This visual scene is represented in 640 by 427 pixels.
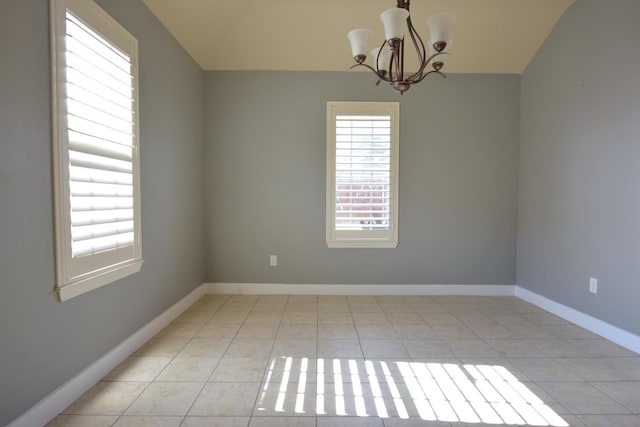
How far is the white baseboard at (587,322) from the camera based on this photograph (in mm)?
2410

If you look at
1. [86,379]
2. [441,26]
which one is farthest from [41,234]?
[441,26]

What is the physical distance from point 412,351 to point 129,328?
2.09 meters

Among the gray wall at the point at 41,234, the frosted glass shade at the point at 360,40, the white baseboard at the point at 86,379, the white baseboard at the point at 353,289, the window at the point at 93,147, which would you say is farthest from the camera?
the white baseboard at the point at 353,289

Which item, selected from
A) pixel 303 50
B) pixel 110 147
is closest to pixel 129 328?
pixel 110 147

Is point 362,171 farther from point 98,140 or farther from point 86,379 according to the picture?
point 86,379

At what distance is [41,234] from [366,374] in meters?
1.99

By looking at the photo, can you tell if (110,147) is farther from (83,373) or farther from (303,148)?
(303,148)

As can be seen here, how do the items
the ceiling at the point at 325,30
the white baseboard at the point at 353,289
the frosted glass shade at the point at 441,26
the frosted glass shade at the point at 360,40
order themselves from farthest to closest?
the white baseboard at the point at 353,289 → the ceiling at the point at 325,30 → the frosted glass shade at the point at 360,40 → the frosted glass shade at the point at 441,26

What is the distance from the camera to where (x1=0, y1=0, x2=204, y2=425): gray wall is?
139cm

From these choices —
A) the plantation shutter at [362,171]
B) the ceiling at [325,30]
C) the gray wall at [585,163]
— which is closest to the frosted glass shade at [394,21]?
the ceiling at [325,30]

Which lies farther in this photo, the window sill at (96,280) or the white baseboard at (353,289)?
the white baseboard at (353,289)

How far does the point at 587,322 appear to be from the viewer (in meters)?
2.78

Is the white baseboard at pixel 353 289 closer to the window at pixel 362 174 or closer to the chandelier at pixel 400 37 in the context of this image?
the window at pixel 362 174

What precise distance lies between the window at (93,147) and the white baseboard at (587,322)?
377 cm
